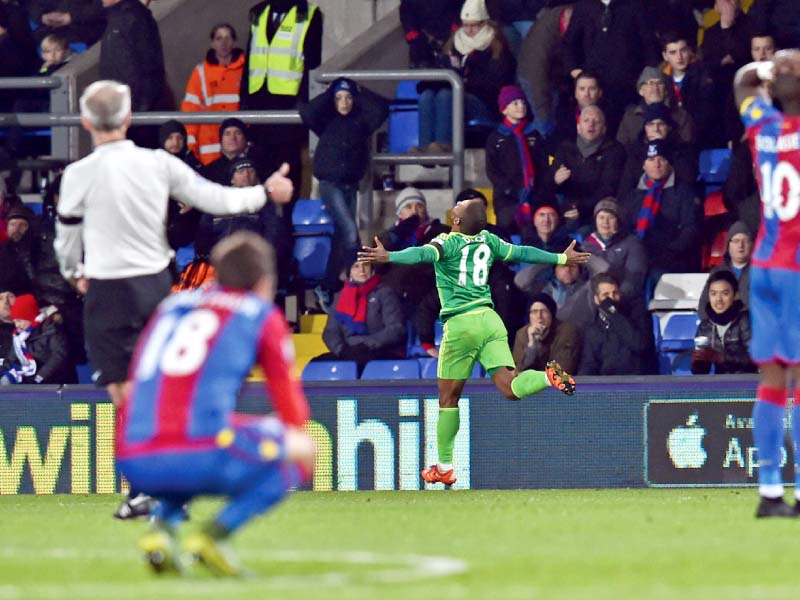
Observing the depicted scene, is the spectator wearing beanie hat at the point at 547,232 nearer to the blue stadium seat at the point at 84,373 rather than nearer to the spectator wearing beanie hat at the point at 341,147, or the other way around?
the spectator wearing beanie hat at the point at 341,147

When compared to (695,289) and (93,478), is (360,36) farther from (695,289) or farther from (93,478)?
(93,478)

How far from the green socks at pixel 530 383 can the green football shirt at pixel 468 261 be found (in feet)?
2.08

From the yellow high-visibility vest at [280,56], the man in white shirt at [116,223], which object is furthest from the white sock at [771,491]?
the yellow high-visibility vest at [280,56]

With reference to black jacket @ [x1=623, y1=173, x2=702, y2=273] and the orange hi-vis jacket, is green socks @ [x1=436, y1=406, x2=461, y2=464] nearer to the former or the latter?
black jacket @ [x1=623, y1=173, x2=702, y2=273]

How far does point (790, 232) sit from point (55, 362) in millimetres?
8128

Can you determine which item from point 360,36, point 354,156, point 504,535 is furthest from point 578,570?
point 360,36

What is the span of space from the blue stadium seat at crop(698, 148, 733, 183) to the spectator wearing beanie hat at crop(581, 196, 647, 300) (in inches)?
58.5

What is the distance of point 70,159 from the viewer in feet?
60.4

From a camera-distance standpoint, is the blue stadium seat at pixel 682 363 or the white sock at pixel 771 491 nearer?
the white sock at pixel 771 491

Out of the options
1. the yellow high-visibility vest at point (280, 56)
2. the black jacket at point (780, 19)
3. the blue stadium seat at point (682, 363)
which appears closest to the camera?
the blue stadium seat at point (682, 363)

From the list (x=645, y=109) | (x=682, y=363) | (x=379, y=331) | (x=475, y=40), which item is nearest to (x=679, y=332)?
(x=682, y=363)

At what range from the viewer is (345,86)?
1691 centimetres

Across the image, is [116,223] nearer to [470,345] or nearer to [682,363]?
[470,345]

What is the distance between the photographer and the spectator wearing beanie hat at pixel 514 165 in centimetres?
1642
